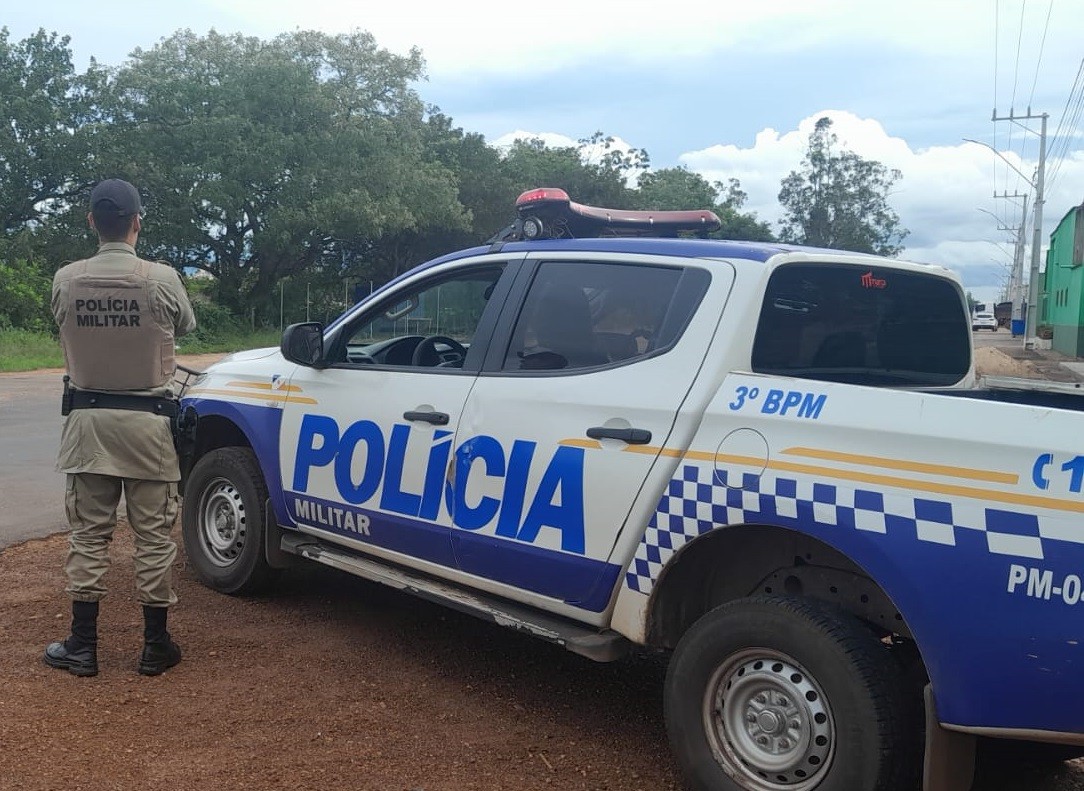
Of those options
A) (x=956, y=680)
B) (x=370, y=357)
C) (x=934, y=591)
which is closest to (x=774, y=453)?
(x=934, y=591)

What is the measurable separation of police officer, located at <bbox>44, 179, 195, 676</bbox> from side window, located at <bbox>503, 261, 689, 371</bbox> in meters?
1.50

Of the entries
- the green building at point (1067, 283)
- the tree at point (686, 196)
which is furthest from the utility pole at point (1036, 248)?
the tree at point (686, 196)

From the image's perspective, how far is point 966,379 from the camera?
4.13 meters

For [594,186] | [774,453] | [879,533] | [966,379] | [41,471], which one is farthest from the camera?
[594,186]

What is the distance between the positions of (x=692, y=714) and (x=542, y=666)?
1398 mm

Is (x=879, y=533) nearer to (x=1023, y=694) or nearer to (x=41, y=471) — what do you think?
(x=1023, y=694)

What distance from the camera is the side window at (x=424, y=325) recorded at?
164 inches

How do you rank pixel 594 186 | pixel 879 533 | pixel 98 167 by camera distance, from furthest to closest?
pixel 594 186 → pixel 98 167 → pixel 879 533

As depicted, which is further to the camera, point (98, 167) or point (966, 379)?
point (98, 167)

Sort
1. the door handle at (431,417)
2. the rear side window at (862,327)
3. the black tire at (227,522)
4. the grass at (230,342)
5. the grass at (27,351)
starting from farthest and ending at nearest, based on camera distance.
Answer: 1. the grass at (230,342)
2. the grass at (27,351)
3. the black tire at (227,522)
4. the door handle at (431,417)
5. the rear side window at (862,327)

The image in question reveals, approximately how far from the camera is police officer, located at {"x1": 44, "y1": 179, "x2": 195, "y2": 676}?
400 cm

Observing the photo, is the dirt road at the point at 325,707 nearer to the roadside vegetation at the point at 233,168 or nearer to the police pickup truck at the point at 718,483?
the police pickup truck at the point at 718,483

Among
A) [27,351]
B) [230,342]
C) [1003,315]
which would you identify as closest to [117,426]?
[27,351]

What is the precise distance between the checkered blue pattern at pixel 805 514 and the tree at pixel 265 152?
33.1m
